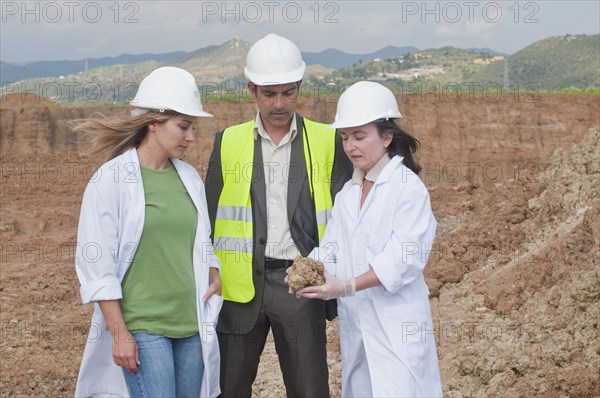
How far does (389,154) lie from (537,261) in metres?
6.43

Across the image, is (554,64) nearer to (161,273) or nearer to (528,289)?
(528,289)

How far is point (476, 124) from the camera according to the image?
1886 centimetres

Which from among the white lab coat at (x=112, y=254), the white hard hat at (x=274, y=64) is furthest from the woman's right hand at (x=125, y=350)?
the white hard hat at (x=274, y=64)

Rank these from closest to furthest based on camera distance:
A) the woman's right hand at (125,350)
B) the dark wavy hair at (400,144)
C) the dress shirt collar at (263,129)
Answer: the woman's right hand at (125,350) → the dark wavy hair at (400,144) → the dress shirt collar at (263,129)

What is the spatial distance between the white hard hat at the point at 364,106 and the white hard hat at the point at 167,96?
0.66 m

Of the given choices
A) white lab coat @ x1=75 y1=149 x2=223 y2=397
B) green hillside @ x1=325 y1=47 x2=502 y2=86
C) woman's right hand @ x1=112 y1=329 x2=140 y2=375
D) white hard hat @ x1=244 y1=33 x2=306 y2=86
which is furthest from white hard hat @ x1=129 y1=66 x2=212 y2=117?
green hillside @ x1=325 y1=47 x2=502 y2=86

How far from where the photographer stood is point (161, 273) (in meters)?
3.59

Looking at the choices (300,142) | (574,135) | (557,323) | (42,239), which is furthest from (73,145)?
(300,142)

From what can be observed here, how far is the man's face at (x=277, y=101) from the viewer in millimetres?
4184

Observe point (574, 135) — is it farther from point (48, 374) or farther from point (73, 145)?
point (48, 374)

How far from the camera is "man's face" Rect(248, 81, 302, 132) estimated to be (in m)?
4.18

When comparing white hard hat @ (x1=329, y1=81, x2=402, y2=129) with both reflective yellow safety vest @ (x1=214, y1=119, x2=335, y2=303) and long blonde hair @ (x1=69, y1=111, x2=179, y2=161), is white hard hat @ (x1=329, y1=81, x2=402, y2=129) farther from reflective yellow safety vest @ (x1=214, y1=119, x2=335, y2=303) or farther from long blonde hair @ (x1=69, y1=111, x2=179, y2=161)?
long blonde hair @ (x1=69, y1=111, x2=179, y2=161)

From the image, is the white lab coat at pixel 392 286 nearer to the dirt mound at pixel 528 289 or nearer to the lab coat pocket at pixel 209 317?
the lab coat pocket at pixel 209 317

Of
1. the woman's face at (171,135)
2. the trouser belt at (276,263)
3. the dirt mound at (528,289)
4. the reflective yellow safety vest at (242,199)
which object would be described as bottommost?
the dirt mound at (528,289)
